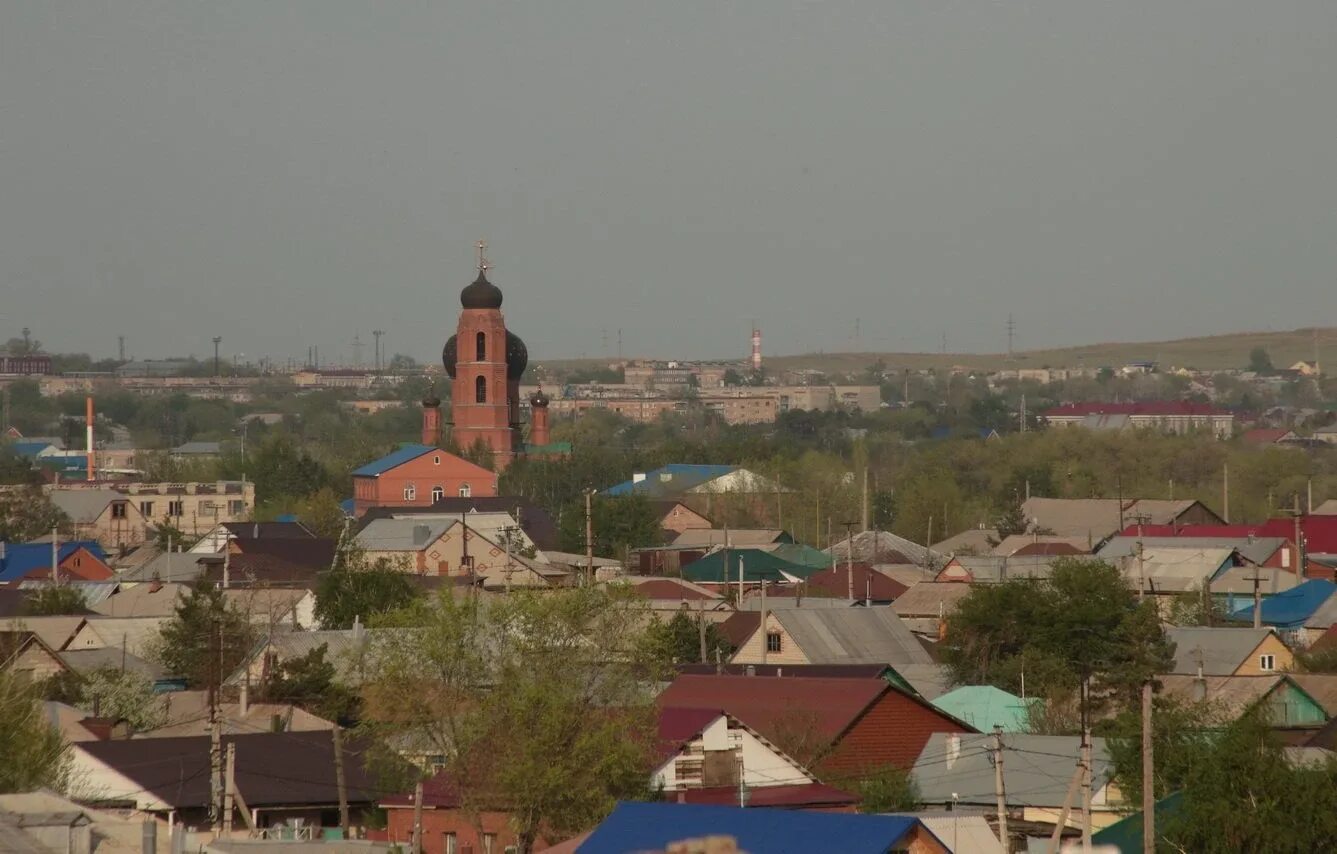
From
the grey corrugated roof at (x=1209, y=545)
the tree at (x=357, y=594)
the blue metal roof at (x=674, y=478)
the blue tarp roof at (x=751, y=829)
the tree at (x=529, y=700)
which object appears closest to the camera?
the blue tarp roof at (x=751, y=829)

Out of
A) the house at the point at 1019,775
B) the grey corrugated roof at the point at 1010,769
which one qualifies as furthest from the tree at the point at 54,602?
the grey corrugated roof at the point at 1010,769

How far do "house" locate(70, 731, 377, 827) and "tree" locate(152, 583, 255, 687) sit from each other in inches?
298

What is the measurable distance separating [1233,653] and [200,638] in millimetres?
14945

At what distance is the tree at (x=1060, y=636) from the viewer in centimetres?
3316

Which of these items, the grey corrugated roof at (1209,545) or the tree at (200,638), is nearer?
the tree at (200,638)

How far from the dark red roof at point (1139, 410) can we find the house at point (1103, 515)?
82246 mm

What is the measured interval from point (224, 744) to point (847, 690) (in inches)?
288

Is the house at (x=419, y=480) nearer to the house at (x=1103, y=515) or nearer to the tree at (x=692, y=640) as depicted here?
the house at (x=1103, y=515)

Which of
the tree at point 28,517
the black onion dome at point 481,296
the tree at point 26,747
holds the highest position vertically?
the black onion dome at point 481,296

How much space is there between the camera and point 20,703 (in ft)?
84.3

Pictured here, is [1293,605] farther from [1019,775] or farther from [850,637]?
[1019,775]

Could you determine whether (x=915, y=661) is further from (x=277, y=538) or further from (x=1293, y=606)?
(x=277, y=538)

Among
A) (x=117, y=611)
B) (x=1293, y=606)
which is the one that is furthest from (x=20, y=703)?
(x=1293, y=606)

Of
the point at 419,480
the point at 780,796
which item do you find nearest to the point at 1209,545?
the point at 780,796
